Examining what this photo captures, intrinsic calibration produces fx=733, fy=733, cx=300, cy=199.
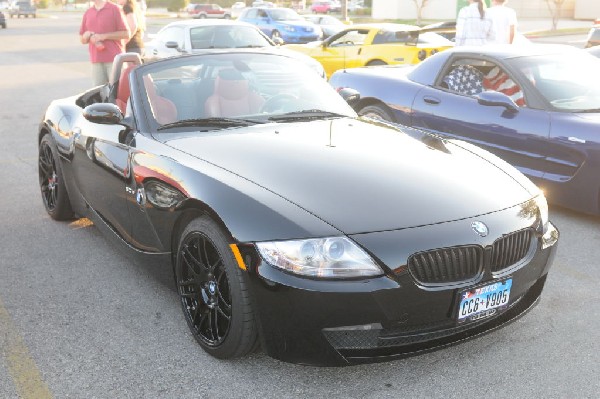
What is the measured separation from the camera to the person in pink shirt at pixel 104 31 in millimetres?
8727

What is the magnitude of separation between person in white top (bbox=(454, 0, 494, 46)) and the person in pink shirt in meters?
4.26

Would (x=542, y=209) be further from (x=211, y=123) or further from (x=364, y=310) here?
(x=211, y=123)

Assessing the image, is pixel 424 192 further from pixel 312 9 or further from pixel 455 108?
pixel 312 9

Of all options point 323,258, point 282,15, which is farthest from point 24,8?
point 323,258

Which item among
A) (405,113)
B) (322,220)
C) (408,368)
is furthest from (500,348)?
(405,113)

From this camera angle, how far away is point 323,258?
3004 mm

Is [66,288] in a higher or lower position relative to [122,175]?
lower

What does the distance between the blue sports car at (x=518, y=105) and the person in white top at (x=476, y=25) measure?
227 centimetres

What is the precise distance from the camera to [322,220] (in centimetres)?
311

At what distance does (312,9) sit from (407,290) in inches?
2333

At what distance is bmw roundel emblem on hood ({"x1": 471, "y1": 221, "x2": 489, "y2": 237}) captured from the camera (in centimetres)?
318

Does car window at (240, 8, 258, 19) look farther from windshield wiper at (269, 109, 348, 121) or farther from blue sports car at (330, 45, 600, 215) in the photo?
windshield wiper at (269, 109, 348, 121)

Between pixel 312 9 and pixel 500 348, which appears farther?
pixel 312 9

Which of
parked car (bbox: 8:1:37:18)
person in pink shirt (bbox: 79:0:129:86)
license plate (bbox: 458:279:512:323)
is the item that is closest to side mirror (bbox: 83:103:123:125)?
license plate (bbox: 458:279:512:323)
